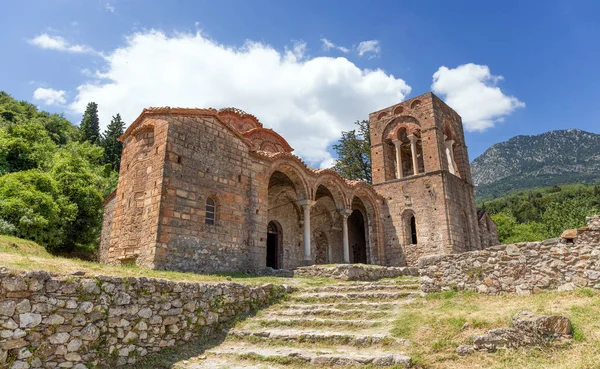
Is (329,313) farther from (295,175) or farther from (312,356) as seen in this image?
(295,175)

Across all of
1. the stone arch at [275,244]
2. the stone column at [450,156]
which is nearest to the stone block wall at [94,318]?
the stone arch at [275,244]

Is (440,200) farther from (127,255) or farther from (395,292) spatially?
(127,255)

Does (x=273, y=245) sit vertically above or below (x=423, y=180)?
below

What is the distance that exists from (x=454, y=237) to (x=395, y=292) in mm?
11049

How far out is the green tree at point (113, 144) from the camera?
37.2 metres

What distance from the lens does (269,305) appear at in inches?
351

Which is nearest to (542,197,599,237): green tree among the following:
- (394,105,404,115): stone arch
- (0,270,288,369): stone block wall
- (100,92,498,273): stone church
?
(100,92,498,273): stone church

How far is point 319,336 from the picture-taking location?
6.70 metres

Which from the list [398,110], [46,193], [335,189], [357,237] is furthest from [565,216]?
[46,193]

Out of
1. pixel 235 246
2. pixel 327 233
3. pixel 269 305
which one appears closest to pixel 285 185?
pixel 327 233

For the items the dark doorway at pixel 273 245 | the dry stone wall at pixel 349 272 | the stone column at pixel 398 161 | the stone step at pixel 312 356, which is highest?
the stone column at pixel 398 161

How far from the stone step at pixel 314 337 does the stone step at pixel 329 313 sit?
2.69ft

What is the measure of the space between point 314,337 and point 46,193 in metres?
17.1

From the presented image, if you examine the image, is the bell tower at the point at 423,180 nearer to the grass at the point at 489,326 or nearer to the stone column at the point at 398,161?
the stone column at the point at 398,161
